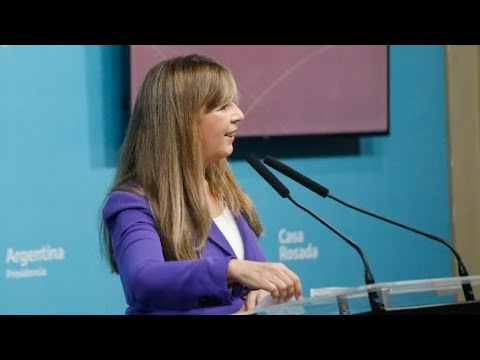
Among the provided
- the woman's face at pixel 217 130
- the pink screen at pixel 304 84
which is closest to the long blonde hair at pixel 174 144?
the woman's face at pixel 217 130

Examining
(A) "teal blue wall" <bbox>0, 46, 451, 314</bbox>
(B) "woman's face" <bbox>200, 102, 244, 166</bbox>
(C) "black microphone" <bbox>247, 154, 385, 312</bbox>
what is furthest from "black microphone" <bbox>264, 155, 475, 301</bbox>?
(A) "teal blue wall" <bbox>0, 46, 451, 314</bbox>

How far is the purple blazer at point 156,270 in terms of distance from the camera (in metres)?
1.88

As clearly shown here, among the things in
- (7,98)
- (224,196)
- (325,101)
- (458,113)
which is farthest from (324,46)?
(224,196)

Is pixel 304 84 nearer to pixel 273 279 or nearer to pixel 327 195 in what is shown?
pixel 327 195

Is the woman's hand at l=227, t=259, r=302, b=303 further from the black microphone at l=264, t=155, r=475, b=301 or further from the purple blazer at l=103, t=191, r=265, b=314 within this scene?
the black microphone at l=264, t=155, r=475, b=301

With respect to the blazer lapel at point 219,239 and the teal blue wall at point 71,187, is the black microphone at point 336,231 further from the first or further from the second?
the teal blue wall at point 71,187

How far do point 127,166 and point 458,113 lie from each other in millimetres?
2399

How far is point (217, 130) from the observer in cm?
216

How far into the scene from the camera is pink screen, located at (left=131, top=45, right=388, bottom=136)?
11.7ft

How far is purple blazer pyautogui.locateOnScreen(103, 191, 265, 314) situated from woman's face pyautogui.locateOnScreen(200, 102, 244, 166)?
0.63ft

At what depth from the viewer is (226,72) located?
2.17 metres

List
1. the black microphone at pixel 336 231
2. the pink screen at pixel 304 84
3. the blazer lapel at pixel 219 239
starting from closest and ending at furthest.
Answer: the black microphone at pixel 336 231 < the blazer lapel at pixel 219 239 < the pink screen at pixel 304 84

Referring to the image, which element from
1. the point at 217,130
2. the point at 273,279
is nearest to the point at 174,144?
the point at 217,130

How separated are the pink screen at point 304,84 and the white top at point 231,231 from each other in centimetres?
125
